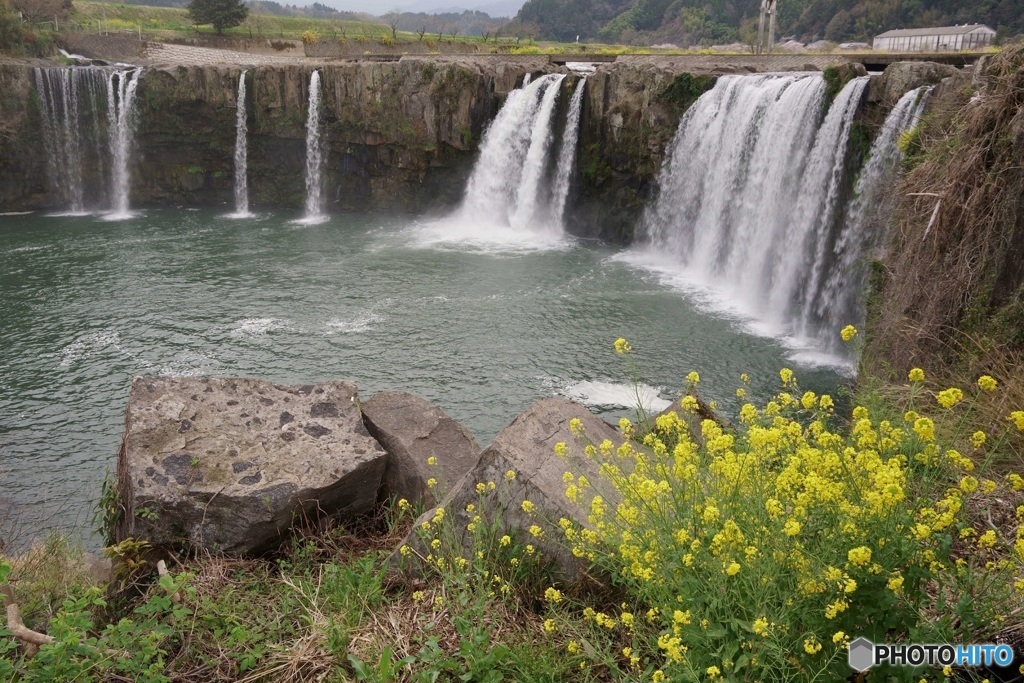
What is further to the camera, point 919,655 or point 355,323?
point 355,323

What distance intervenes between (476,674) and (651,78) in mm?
19580

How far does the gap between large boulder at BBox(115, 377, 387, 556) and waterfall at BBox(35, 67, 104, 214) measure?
25604mm

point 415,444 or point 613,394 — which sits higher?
point 415,444

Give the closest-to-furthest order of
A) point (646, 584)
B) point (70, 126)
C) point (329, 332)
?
point (646, 584), point (329, 332), point (70, 126)

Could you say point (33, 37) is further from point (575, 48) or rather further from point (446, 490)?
point (446, 490)

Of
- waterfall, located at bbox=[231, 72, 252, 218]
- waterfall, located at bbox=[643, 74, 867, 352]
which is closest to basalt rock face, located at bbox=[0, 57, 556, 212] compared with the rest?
waterfall, located at bbox=[231, 72, 252, 218]

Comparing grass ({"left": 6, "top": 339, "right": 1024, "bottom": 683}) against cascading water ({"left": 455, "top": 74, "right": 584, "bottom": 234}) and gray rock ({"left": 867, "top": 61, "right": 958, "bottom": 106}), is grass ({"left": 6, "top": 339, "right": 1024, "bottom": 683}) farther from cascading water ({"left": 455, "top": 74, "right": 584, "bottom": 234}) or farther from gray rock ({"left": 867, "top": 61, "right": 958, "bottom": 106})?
cascading water ({"left": 455, "top": 74, "right": 584, "bottom": 234})

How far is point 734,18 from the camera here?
6619 centimetres

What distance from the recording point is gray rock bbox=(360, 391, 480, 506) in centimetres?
604

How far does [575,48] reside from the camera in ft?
143

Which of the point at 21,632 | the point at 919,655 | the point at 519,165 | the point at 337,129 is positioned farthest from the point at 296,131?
the point at 919,655

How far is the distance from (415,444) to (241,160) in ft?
80.2

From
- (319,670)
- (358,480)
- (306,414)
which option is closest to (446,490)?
(358,480)

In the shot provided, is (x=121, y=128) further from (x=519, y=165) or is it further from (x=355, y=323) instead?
(x=355, y=323)
